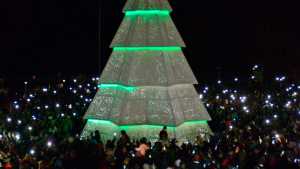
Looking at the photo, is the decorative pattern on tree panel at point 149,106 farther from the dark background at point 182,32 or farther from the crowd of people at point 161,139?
the dark background at point 182,32

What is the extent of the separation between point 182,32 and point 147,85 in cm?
1732

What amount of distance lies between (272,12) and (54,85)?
1297cm

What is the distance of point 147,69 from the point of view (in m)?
13.5

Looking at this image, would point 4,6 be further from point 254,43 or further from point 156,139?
point 156,139

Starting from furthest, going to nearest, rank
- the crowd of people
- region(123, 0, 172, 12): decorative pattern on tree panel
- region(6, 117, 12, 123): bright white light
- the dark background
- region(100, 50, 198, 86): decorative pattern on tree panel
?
1. the dark background
2. region(6, 117, 12, 123): bright white light
3. region(123, 0, 172, 12): decorative pattern on tree panel
4. region(100, 50, 198, 86): decorative pattern on tree panel
5. the crowd of people

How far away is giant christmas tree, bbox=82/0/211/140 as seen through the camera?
526 inches

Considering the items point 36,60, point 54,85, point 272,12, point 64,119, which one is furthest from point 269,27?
point 64,119

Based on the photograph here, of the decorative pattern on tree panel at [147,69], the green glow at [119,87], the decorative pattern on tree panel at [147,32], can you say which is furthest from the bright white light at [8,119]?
the decorative pattern on tree panel at [147,32]

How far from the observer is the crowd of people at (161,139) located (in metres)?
11.2

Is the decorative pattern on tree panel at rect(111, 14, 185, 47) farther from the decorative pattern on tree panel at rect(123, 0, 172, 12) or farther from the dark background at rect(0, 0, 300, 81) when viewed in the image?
the dark background at rect(0, 0, 300, 81)

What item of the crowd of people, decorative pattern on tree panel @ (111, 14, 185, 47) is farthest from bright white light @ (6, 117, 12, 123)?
decorative pattern on tree panel @ (111, 14, 185, 47)

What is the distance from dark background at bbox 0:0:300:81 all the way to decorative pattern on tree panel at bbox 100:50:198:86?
45.5 ft

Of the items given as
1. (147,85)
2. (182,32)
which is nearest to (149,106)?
(147,85)

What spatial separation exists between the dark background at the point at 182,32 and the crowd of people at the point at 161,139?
8292 mm
